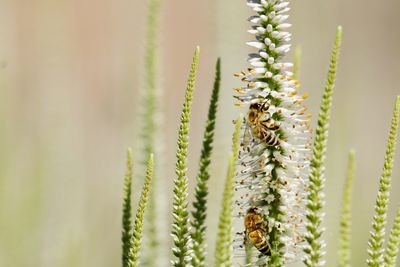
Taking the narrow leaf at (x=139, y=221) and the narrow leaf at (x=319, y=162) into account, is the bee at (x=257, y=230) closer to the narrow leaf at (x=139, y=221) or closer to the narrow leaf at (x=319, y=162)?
the narrow leaf at (x=319, y=162)

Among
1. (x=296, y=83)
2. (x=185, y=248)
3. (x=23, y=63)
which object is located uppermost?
(x=23, y=63)

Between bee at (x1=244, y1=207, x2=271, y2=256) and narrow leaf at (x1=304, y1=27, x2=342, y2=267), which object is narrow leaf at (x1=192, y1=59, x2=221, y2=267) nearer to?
bee at (x1=244, y1=207, x2=271, y2=256)

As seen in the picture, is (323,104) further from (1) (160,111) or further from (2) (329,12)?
(2) (329,12)

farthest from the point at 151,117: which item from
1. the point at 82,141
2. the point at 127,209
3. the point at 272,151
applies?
the point at 82,141

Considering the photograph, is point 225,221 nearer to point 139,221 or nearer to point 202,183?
point 139,221

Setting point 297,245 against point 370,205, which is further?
point 370,205

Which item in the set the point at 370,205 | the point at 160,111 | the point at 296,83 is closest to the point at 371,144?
the point at 370,205
